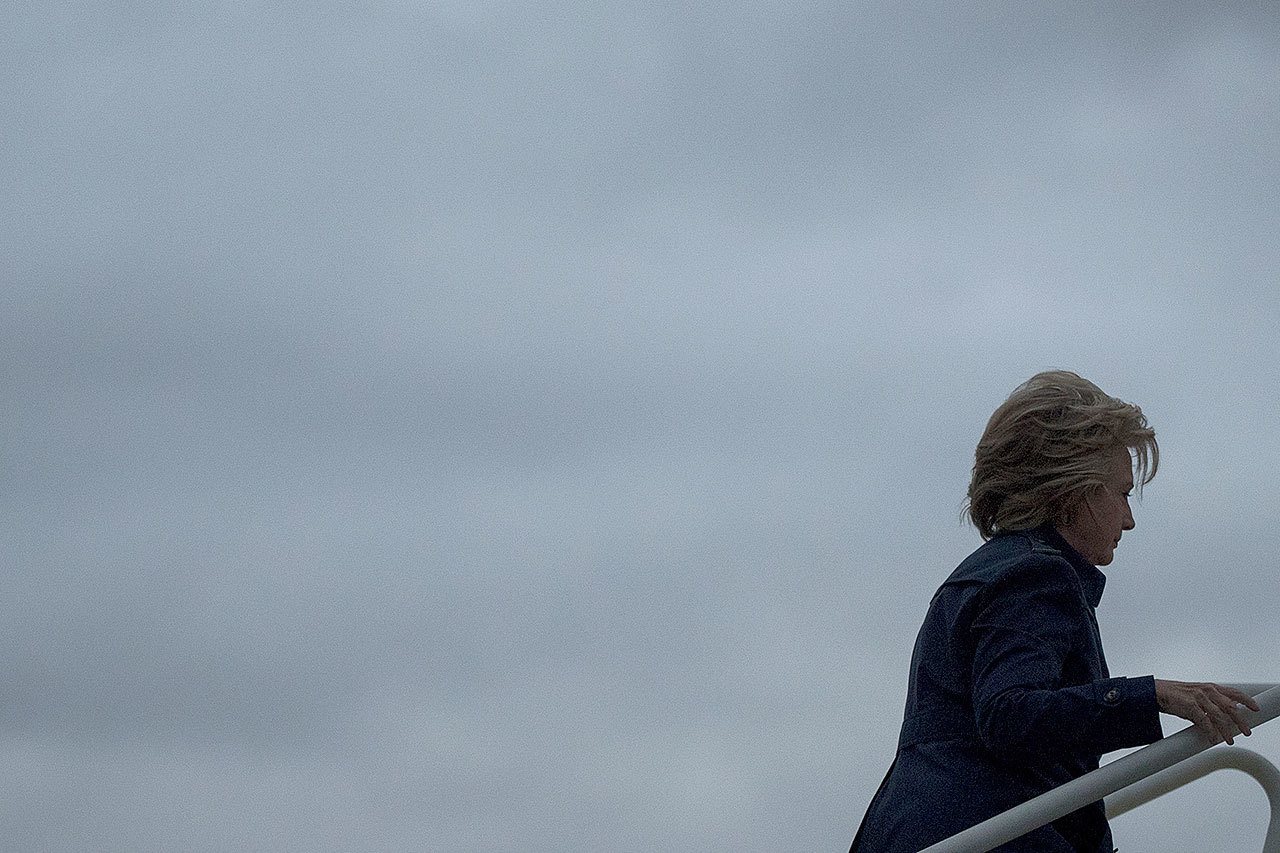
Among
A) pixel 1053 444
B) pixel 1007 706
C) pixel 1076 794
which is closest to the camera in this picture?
pixel 1076 794

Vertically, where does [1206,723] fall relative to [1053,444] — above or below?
below

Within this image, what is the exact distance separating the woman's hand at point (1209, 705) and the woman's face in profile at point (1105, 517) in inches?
12.3

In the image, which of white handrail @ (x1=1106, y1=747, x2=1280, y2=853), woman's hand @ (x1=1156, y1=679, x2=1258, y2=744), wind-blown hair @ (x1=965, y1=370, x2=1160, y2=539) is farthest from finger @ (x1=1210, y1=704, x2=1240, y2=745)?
wind-blown hair @ (x1=965, y1=370, x2=1160, y2=539)

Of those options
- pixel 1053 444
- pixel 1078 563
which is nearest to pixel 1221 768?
pixel 1078 563

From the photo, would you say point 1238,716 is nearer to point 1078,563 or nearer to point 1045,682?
point 1045,682

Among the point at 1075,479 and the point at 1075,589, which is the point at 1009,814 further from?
the point at 1075,479

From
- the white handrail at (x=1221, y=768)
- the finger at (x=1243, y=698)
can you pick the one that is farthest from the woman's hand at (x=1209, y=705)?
the white handrail at (x=1221, y=768)

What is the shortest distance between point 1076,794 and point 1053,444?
49 centimetres

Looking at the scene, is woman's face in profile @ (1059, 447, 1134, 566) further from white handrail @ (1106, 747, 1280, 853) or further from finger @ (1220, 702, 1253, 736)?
finger @ (1220, 702, 1253, 736)

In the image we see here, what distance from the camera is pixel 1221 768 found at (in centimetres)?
181

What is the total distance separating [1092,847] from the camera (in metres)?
1.77

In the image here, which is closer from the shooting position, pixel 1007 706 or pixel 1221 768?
pixel 1007 706

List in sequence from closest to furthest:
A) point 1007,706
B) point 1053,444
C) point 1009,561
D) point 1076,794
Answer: point 1076,794, point 1007,706, point 1009,561, point 1053,444

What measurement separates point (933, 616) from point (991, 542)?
0.34ft
